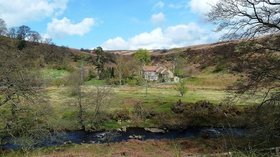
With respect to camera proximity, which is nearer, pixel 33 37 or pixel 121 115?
pixel 121 115

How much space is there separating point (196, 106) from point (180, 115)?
13.4 feet

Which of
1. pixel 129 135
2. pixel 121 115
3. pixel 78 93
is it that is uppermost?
pixel 78 93

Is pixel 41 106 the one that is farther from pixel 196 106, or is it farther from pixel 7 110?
pixel 196 106

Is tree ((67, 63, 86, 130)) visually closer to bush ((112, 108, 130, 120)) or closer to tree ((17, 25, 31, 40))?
bush ((112, 108, 130, 120))

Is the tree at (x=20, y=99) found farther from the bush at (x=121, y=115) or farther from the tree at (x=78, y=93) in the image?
the bush at (x=121, y=115)

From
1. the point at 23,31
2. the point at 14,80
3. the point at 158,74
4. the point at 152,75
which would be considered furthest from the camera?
the point at 23,31

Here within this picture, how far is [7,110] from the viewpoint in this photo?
3206cm

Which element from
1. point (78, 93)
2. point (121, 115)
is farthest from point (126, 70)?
point (78, 93)

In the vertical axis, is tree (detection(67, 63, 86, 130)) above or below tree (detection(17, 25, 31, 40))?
below

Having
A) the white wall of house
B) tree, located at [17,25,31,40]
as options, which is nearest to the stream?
the white wall of house

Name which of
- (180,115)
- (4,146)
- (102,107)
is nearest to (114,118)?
(102,107)

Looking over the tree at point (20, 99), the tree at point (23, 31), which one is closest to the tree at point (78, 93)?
the tree at point (20, 99)

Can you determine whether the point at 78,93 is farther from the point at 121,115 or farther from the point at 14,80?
the point at 14,80

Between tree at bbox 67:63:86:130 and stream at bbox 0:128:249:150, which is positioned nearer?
stream at bbox 0:128:249:150
